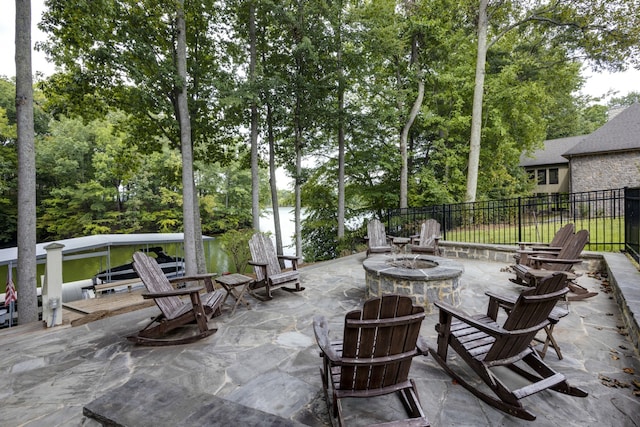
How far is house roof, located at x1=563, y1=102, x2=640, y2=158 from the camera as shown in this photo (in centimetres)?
1549

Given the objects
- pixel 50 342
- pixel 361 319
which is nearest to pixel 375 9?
pixel 361 319

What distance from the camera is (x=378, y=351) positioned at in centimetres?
184

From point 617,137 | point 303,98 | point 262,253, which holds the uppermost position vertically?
point 617,137

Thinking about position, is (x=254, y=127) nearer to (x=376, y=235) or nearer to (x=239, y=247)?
(x=239, y=247)

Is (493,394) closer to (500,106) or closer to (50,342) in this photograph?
(50,342)

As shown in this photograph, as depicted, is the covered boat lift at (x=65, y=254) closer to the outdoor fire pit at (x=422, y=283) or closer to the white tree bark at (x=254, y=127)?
the white tree bark at (x=254, y=127)

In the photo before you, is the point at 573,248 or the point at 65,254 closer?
the point at 573,248

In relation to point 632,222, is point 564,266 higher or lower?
lower

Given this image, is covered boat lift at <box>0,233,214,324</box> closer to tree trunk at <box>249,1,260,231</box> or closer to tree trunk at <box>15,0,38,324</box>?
tree trunk at <box>15,0,38,324</box>

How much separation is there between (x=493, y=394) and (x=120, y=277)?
11.5 metres

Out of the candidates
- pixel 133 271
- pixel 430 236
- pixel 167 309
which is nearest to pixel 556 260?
pixel 430 236

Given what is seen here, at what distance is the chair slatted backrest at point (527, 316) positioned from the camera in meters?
2.06

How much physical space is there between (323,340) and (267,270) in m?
2.66

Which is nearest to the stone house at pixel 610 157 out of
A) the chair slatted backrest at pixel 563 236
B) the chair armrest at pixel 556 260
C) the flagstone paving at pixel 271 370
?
the chair slatted backrest at pixel 563 236
